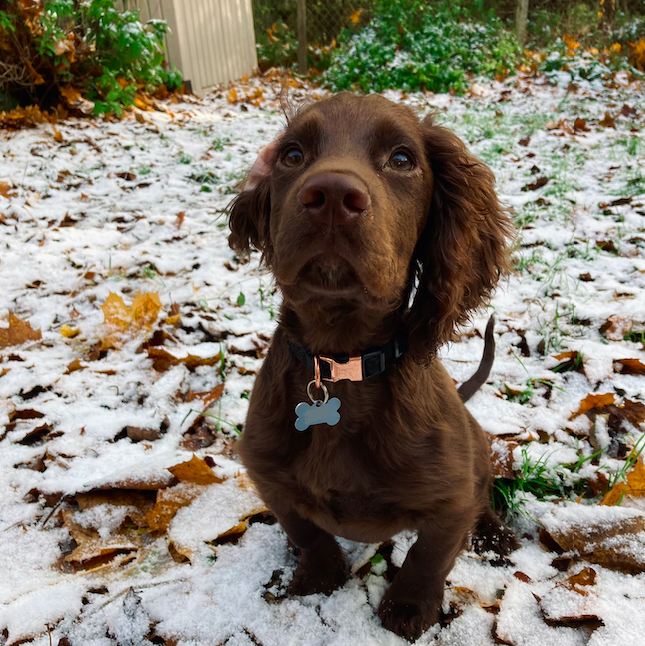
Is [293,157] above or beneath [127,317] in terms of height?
above

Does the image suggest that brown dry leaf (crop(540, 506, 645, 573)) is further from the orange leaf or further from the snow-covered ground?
the orange leaf

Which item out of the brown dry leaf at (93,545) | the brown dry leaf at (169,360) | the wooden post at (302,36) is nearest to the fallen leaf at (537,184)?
the brown dry leaf at (169,360)

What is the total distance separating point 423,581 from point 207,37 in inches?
369

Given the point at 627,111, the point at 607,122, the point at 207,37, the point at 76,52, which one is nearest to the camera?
the point at 76,52

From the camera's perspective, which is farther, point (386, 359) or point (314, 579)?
point (314, 579)

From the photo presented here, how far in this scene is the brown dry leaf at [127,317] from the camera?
9.57 ft

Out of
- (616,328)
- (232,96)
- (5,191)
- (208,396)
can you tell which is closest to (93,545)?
(208,396)

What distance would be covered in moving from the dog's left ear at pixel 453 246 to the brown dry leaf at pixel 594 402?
887 mm

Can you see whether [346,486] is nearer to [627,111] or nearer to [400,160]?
[400,160]

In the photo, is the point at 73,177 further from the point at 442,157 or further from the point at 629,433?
the point at 629,433

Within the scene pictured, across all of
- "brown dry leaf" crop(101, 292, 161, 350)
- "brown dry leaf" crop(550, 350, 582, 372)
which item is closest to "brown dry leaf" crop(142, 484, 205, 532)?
"brown dry leaf" crop(101, 292, 161, 350)

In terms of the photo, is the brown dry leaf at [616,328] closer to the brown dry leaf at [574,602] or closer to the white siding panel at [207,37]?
the brown dry leaf at [574,602]

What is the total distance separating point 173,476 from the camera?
79.3 inches

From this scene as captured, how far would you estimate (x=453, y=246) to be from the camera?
1558 millimetres
